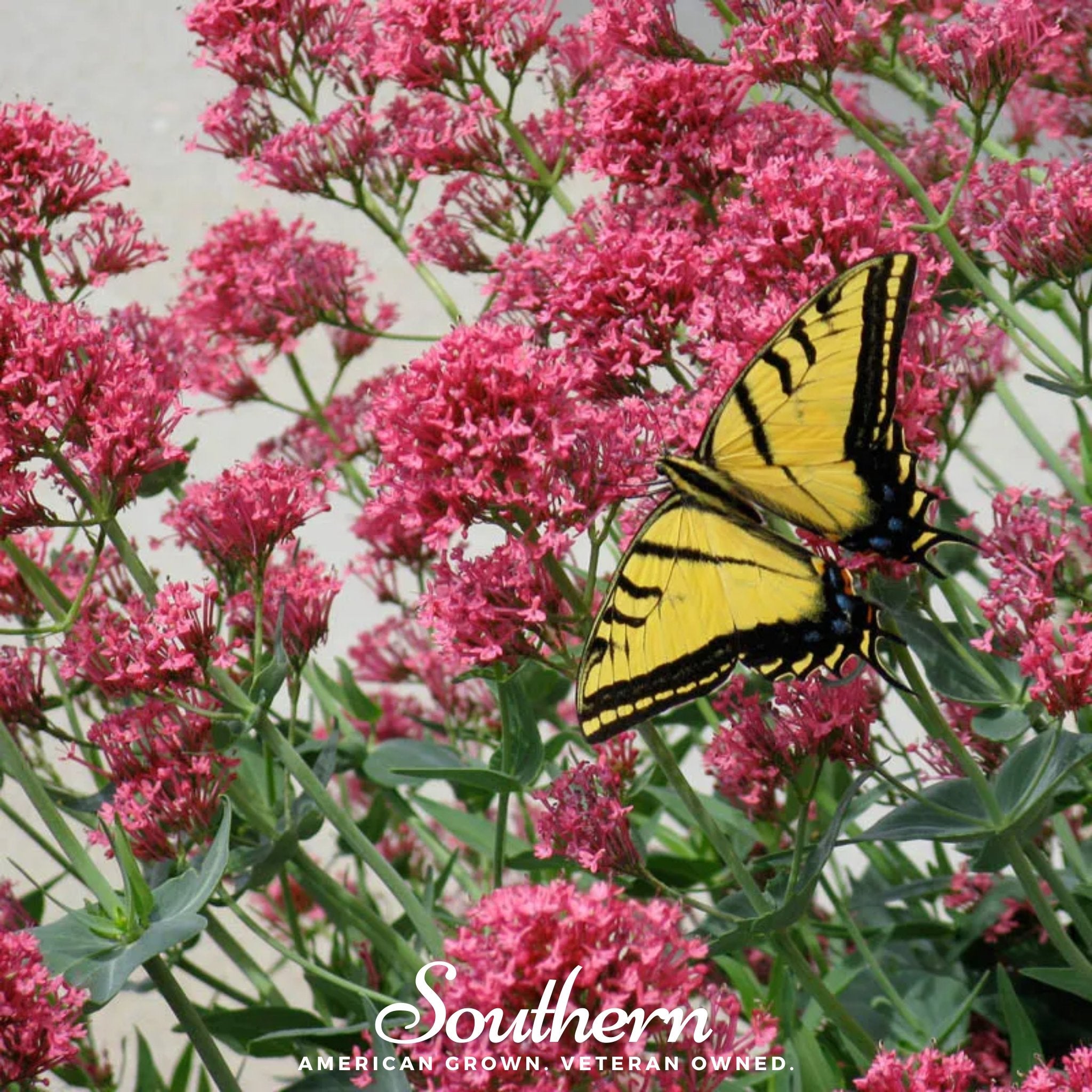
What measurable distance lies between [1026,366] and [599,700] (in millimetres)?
2334

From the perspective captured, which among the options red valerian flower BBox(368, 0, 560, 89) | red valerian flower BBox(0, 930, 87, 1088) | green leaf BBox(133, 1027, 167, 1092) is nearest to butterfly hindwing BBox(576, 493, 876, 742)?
red valerian flower BBox(0, 930, 87, 1088)

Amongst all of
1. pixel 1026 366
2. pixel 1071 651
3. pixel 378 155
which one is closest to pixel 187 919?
pixel 1071 651

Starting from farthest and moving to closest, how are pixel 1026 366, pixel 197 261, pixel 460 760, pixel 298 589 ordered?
1. pixel 1026 366
2. pixel 197 261
3. pixel 460 760
4. pixel 298 589

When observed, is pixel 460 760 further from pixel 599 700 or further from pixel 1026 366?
pixel 1026 366

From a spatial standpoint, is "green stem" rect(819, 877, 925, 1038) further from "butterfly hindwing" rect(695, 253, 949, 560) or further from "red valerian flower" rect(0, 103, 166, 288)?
"red valerian flower" rect(0, 103, 166, 288)

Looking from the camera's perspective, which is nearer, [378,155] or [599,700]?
[599,700]

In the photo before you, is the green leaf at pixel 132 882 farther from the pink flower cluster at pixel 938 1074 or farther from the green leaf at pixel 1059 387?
the green leaf at pixel 1059 387

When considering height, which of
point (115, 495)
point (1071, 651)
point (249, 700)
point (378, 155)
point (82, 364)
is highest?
point (378, 155)

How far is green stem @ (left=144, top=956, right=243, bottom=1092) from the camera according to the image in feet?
3.93

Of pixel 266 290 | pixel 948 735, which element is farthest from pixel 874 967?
pixel 266 290

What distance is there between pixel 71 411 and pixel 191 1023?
48cm

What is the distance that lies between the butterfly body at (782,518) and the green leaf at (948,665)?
114 millimetres

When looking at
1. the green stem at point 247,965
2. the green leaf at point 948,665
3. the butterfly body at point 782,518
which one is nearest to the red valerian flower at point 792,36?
the butterfly body at point 782,518

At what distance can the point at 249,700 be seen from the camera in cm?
125
